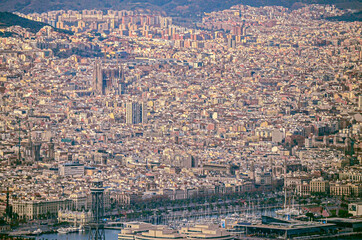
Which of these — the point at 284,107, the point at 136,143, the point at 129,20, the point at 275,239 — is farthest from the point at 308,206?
the point at 129,20

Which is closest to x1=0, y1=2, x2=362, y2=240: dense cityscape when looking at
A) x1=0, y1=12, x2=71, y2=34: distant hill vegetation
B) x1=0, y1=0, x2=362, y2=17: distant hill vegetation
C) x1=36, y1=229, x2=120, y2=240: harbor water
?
x1=36, y1=229, x2=120, y2=240: harbor water

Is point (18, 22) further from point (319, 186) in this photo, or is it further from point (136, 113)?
point (319, 186)

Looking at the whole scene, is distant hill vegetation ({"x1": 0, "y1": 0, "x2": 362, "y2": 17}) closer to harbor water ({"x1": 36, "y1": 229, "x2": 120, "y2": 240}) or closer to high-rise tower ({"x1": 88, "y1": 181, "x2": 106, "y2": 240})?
high-rise tower ({"x1": 88, "y1": 181, "x2": 106, "y2": 240})

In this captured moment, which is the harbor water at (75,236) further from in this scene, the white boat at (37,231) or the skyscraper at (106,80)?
the skyscraper at (106,80)

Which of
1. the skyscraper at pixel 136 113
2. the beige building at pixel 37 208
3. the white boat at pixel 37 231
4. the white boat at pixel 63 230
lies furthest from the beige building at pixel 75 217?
the skyscraper at pixel 136 113

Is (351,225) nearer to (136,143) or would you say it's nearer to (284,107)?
(136,143)

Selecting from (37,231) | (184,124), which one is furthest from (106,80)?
(37,231)
